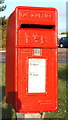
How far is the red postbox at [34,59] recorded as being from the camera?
420 cm

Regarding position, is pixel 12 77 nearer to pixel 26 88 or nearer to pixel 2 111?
pixel 26 88

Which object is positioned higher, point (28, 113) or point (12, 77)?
point (12, 77)

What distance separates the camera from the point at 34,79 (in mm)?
4262

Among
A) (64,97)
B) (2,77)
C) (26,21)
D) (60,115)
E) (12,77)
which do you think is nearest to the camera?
(26,21)

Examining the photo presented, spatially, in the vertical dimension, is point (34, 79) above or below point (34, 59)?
below

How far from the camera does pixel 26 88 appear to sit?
4234 mm

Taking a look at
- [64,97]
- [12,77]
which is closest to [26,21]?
[12,77]

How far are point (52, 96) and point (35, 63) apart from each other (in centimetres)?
54

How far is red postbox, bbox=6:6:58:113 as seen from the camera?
13.8ft

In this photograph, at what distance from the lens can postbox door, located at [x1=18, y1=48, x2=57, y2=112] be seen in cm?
423

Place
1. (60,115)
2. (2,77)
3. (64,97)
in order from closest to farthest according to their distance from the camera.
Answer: (60,115) → (64,97) → (2,77)

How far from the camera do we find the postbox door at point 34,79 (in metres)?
4.23

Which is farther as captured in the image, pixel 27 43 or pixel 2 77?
pixel 2 77

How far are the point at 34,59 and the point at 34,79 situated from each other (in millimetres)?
284
